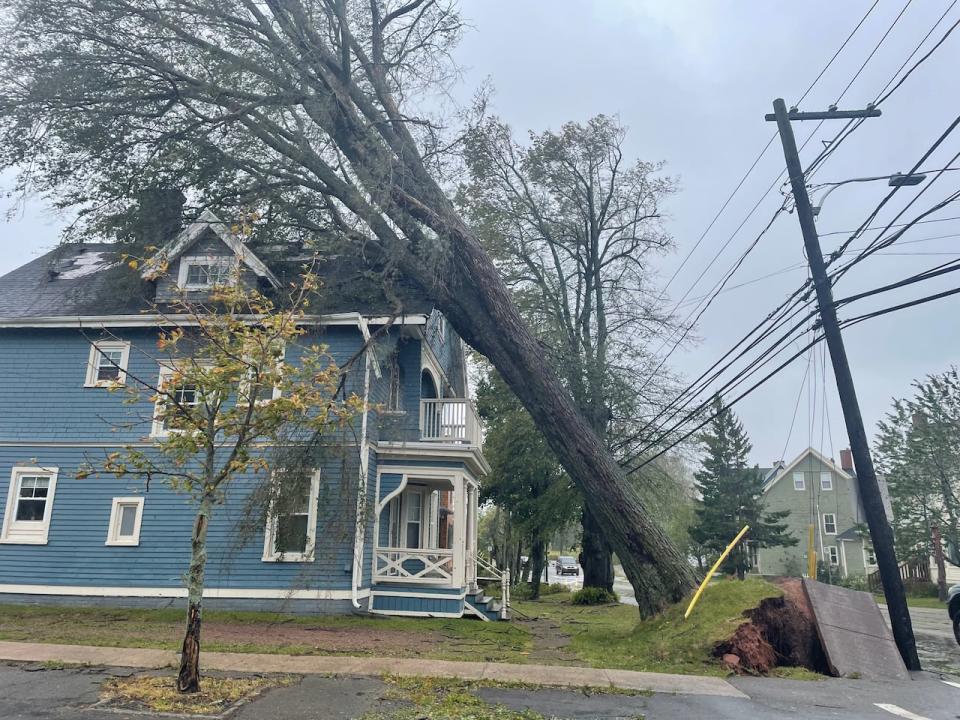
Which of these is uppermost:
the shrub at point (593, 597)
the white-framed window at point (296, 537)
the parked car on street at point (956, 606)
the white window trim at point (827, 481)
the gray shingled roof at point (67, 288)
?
the gray shingled roof at point (67, 288)

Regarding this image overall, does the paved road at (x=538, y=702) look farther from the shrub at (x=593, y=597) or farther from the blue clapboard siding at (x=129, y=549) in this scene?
the shrub at (x=593, y=597)

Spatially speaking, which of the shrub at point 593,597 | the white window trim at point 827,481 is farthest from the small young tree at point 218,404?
the white window trim at point 827,481

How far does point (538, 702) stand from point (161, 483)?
420 inches

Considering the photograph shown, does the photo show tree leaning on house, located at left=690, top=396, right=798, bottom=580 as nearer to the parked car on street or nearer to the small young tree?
the parked car on street

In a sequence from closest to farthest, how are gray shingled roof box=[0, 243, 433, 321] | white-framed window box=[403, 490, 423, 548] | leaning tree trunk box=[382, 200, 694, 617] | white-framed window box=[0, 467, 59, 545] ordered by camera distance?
leaning tree trunk box=[382, 200, 694, 617] → gray shingled roof box=[0, 243, 433, 321] → white-framed window box=[0, 467, 59, 545] → white-framed window box=[403, 490, 423, 548]

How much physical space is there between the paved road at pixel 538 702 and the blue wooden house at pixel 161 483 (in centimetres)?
605

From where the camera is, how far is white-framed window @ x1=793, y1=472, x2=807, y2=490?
53.6m

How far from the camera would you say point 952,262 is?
8383mm

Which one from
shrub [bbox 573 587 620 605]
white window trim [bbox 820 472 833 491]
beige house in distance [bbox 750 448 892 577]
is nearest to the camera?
shrub [bbox 573 587 620 605]

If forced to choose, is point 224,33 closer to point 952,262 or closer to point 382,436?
point 382,436

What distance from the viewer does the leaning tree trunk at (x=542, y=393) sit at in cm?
1288

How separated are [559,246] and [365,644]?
1746cm

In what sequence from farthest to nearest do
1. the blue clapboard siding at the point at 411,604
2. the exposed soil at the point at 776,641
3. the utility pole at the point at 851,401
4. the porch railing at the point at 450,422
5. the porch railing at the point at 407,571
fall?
the porch railing at the point at 450,422, the porch railing at the point at 407,571, the blue clapboard siding at the point at 411,604, the utility pole at the point at 851,401, the exposed soil at the point at 776,641

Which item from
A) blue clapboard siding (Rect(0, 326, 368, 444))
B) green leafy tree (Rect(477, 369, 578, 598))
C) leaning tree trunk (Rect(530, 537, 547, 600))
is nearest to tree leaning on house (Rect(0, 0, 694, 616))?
blue clapboard siding (Rect(0, 326, 368, 444))
